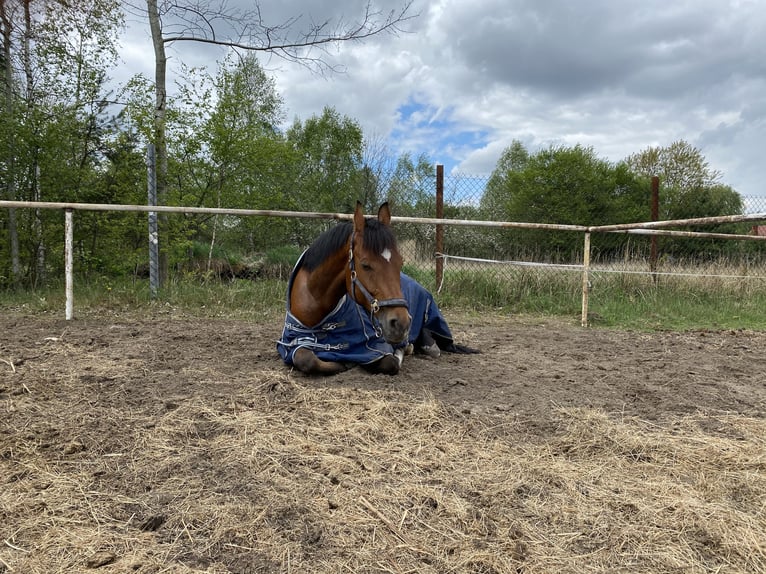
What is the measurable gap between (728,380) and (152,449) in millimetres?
4022

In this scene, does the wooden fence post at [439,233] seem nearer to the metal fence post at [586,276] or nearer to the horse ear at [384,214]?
the metal fence post at [586,276]

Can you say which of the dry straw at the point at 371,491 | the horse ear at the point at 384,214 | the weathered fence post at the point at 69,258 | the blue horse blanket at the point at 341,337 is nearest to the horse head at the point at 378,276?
the horse ear at the point at 384,214

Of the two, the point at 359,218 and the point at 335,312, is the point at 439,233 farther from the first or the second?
the point at 359,218

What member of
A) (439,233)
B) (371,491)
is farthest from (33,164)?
(371,491)

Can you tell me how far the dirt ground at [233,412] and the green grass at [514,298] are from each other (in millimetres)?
953

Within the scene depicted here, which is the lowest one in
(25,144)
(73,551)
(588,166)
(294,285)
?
(73,551)

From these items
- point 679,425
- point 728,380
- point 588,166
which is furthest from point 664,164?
point 679,425

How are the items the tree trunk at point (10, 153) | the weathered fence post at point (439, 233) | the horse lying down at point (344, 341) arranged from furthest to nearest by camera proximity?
1. the weathered fence post at point (439, 233)
2. the tree trunk at point (10, 153)
3. the horse lying down at point (344, 341)

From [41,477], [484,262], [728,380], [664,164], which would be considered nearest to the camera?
[41,477]

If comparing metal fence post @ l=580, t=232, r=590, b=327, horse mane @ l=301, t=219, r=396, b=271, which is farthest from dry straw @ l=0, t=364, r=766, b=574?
metal fence post @ l=580, t=232, r=590, b=327

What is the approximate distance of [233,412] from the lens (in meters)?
2.68

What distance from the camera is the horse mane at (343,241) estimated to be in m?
2.99

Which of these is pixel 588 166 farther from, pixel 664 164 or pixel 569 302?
pixel 569 302

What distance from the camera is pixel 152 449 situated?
2178 mm
